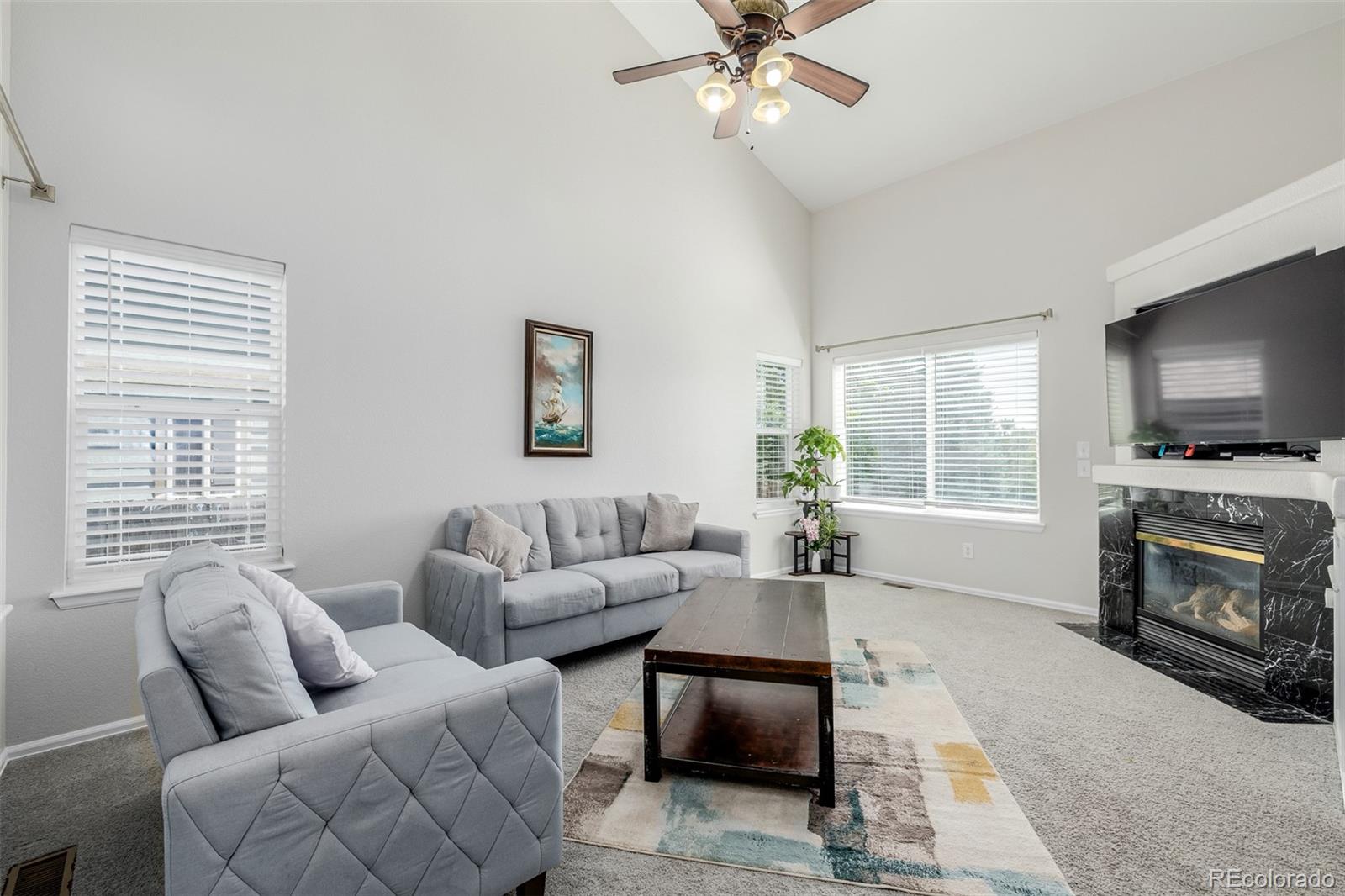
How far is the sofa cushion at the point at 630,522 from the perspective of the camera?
4285 mm

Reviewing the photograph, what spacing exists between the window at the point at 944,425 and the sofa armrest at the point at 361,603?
4397 mm

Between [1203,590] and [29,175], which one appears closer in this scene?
[29,175]

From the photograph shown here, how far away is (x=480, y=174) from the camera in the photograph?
3.76 m

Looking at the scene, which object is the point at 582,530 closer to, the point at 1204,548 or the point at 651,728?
the point at 651,728

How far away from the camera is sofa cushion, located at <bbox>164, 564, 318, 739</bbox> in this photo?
50.3 inches

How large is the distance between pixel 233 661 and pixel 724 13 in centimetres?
279

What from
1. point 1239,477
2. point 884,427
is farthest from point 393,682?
point 884,427

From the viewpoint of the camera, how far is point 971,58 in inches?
159

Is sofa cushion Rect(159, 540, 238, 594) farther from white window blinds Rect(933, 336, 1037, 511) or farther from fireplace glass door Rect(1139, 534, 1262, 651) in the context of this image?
white window blinds Rect(933, 336, 1037, 511)

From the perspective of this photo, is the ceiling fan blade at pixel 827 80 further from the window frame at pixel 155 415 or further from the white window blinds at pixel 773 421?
the white window blinds at pixel 773 421

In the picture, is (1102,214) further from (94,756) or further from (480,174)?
(94,756)

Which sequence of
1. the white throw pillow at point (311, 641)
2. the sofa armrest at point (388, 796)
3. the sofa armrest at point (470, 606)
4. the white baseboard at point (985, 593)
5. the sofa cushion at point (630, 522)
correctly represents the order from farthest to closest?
the white baseboard at point (985, 593) → the sofa cushion at point (630, 522) → the sofa armrest at point (470, 606) → the white throw pillow at point (311, 641) → the sofa armrest at point (388, 796)

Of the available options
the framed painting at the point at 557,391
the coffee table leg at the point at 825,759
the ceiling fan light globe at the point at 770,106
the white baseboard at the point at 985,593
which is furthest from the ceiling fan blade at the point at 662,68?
the white baseboard at the point at 985,593

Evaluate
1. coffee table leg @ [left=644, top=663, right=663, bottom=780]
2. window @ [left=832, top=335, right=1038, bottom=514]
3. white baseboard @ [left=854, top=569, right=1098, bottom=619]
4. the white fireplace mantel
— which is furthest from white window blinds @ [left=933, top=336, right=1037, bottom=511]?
coffee table leg @ [left=644, top=663, right=663, bottom=780]
